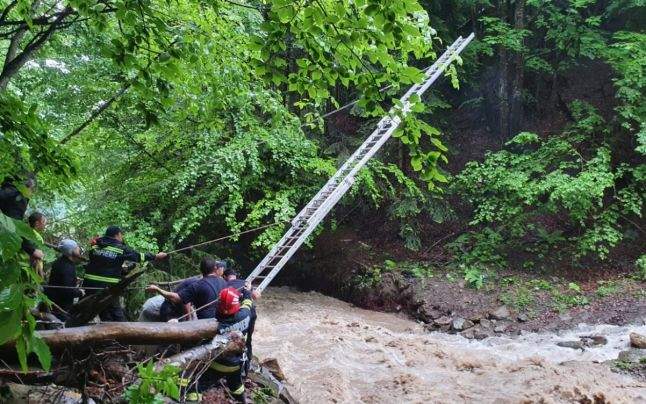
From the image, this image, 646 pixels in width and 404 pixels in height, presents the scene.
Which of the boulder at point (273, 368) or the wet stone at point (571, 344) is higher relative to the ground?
the wet stone at point (571, 344)

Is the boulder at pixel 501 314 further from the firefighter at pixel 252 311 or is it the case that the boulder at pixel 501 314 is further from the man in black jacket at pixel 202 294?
the man in black jacket at pixel 202 294

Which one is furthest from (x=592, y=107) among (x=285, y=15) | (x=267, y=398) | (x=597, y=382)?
(x=285, y=15)

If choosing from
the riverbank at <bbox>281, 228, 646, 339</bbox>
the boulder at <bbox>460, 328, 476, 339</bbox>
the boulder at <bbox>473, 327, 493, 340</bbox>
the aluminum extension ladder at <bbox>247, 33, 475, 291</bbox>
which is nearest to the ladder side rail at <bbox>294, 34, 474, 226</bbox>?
the aluminum extension ladder at <bbox>247, 33, 475, 291</bbox>

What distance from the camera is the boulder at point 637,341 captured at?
791 cm

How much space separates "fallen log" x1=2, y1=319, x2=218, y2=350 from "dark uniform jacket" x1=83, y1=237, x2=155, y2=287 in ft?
4.54

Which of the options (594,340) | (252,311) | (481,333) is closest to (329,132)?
(481,333)

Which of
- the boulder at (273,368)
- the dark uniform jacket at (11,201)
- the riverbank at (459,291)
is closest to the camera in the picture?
the dark uniform jacket at (11,201)

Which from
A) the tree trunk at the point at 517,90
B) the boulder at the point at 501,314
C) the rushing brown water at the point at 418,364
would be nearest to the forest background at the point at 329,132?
the tree trunk at the point at 517,90

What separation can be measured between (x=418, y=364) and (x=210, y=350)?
4501 mm

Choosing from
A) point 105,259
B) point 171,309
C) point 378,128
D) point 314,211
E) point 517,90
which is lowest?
point 171,309

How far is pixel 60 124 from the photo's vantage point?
24.5 feet

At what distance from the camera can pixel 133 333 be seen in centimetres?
328

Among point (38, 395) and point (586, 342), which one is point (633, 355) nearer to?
point (586, 342)

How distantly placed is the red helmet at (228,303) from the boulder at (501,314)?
7165 millimetres
